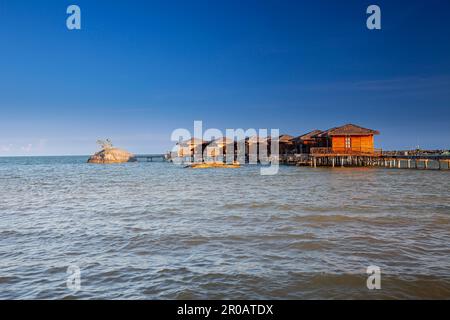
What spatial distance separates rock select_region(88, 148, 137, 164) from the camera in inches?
3527

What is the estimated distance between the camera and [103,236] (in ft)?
34.5

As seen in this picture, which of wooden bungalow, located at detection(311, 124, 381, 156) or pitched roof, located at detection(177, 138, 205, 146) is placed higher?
pitched roof, located at detection(177, 138, 205, 146)

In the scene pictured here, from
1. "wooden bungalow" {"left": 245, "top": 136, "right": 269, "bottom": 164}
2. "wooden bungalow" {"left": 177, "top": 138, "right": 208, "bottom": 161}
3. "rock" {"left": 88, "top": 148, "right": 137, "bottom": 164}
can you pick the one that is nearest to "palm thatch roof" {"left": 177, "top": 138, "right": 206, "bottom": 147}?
"wooden bungalow" {"left": 177, "top": 138, "right": 208, "bottom": 161}

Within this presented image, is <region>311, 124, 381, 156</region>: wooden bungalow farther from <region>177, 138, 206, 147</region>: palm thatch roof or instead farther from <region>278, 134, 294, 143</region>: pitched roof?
<region>177, 138, 206, 147</region>: palm thatch roof

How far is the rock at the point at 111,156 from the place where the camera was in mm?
89588

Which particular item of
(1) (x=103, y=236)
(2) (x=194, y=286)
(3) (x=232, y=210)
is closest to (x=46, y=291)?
(2) (x=194, y=286)

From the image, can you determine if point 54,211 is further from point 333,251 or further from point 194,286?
point 333,251

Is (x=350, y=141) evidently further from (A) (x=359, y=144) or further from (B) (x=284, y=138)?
(B) (x=284, y=138)

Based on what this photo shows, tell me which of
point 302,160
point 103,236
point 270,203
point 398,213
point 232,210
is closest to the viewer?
point 103,236

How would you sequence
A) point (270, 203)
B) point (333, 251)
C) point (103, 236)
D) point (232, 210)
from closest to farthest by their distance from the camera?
point (333, 251) < point (103, 236) < point (232, 210) < point (270, 203)

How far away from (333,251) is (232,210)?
6.68 m

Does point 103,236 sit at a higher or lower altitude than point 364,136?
lower

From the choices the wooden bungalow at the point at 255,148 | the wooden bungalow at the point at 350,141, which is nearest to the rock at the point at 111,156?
the wooden bungalow at the point at 255,148

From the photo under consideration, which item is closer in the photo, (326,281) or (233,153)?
(326,281)
